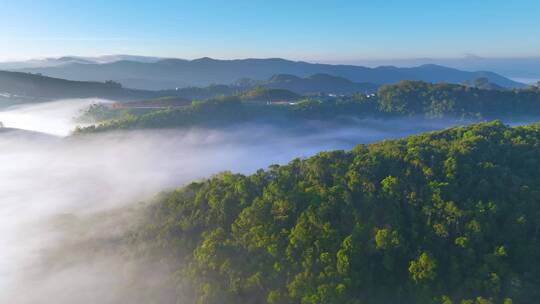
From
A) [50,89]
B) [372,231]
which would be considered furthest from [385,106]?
[372,231]

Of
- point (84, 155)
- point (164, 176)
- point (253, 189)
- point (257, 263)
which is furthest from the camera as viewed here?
point (84, 155)

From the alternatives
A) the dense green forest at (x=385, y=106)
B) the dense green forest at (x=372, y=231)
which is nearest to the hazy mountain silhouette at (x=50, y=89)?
the dense green forest at (x=385, y=106)

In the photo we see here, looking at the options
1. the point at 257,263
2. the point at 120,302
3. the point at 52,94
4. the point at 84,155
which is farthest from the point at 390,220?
the point at 52,94

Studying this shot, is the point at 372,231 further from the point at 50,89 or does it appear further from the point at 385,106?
the point at 50,89

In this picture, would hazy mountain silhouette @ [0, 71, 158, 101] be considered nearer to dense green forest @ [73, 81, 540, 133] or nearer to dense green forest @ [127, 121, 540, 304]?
dense green forest @ [73, 81, 540, 133]

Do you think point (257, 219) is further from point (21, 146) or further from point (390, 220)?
point (21, 146)

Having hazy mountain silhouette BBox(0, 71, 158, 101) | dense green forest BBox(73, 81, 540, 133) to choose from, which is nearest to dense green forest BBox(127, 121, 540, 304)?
dense green forest BBox(73, 81, 540, 133)

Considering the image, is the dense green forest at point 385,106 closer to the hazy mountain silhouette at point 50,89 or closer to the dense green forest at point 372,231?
the hazy mountain silhouette at point 50,89
